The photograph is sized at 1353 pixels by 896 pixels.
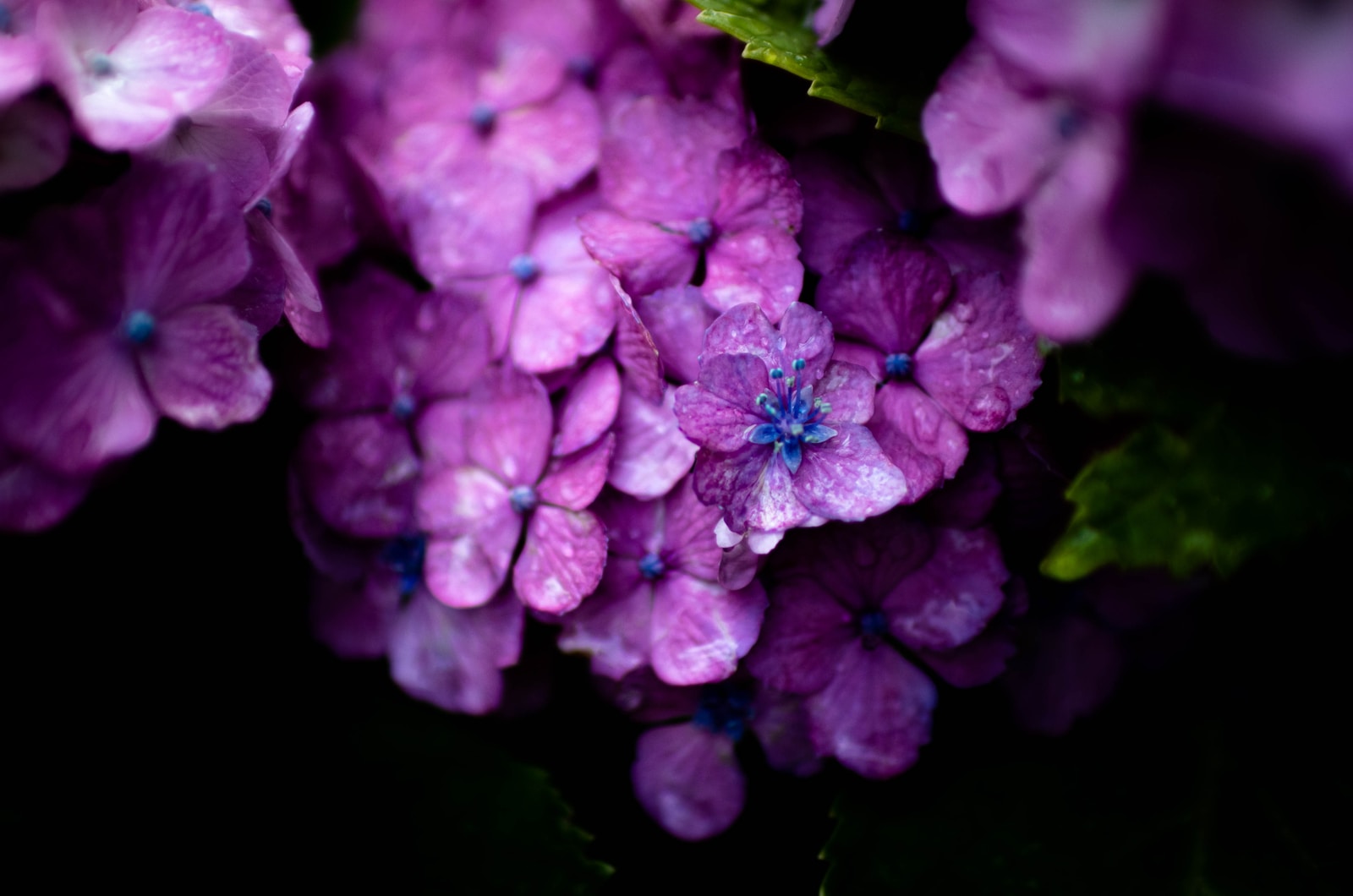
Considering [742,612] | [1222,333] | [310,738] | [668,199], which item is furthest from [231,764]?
[1222,333]

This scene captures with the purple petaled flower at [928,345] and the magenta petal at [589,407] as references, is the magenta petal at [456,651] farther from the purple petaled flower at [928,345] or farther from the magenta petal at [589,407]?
the purple petaled flower at [928,345]

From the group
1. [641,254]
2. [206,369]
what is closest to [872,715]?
[641,254]

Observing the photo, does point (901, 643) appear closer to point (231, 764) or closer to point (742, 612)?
point (742, 612)

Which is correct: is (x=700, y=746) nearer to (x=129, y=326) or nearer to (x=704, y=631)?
(x=704, y=631)

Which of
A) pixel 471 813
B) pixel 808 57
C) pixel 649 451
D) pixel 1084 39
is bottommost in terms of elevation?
pixel 471 813

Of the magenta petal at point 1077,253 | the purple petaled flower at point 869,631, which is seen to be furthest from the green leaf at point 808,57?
the purple petaled flower at point 869,631

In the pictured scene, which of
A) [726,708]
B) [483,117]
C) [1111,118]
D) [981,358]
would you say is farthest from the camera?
[483,117]

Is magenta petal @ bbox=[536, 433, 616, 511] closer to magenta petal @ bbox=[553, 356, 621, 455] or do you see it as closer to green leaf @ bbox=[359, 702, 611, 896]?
magenta petal @ bbox=[553, 356, 621, 455]
